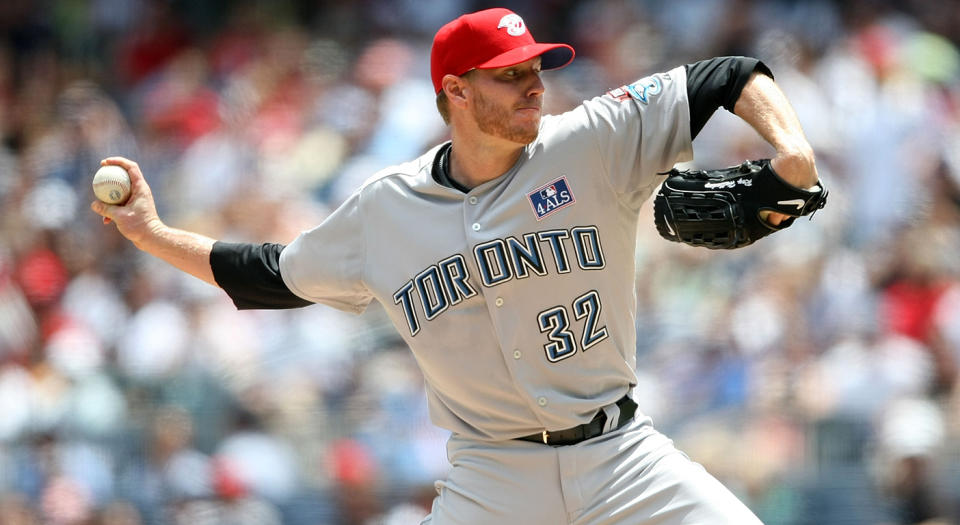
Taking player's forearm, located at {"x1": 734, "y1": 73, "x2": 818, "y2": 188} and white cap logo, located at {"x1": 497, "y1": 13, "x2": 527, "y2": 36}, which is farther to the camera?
white cap logo, located at {"x1": 497, "y1": 13, "x2": 527, "y2": 36}

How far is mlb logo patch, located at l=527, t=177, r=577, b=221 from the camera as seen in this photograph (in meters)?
3.23

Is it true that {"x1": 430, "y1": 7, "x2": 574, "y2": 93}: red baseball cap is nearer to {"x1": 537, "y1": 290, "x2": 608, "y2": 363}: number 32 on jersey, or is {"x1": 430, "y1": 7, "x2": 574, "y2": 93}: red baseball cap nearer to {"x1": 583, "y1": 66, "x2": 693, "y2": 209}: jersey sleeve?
{"x1": 583, "y1": 66, "x2": 693, "y2": 209}: jersey sleeve

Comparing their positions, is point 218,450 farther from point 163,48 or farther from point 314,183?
point 163,48

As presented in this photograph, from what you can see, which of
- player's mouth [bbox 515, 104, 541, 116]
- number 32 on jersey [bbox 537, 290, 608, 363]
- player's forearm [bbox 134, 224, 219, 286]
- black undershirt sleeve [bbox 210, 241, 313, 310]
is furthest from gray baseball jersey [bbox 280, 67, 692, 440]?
player's forearm [bbox 134, 224, 219, 286]

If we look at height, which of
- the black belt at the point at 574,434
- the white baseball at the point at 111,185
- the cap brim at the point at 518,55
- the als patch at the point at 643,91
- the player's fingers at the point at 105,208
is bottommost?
the black belt at the point at 574,434

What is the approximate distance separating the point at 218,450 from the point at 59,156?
2837 millimetres

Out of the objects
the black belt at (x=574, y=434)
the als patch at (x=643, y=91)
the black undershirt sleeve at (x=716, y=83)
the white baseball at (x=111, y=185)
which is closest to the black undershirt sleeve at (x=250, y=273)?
the white baseball at (x=111, y=185)

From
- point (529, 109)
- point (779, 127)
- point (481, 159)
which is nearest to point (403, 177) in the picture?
point (481, 159)

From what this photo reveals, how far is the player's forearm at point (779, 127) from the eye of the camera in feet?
9.66

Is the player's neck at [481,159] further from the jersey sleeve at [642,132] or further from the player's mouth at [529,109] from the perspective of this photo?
the jersey sleeve at [642,132]

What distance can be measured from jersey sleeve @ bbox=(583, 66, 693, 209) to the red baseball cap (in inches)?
8.8

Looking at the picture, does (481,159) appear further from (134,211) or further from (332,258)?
→ (134,211)

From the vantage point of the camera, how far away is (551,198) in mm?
3238

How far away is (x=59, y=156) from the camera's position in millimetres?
8156
